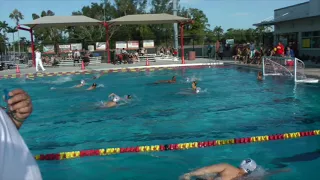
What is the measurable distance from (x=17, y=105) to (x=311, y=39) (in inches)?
1022

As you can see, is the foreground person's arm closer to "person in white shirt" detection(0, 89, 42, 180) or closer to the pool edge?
"person in white shirt" detection(0, 89, 42, 180)

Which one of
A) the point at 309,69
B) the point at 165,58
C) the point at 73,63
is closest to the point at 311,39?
the point at 309,69

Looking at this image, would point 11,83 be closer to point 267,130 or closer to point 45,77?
point 45,77

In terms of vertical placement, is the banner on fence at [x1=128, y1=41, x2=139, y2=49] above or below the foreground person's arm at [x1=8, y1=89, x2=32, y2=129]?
above

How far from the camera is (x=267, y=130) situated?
839cm

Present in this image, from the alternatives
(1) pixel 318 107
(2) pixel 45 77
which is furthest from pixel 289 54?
(2) pixel 45 77

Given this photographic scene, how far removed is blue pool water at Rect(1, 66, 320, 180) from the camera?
644cm

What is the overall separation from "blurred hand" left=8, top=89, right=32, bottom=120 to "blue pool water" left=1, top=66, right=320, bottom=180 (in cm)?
473

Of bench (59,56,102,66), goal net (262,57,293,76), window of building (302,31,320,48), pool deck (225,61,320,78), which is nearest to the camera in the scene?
pool deck (225,61,320,78)

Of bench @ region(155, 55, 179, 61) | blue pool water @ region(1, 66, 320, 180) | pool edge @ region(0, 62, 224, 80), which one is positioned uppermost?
bench @ region(155, 55, 179, 61)

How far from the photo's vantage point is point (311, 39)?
24.5 m

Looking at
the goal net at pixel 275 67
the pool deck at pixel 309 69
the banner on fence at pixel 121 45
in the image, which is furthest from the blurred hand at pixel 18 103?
the banner on fence at pixel 121 45

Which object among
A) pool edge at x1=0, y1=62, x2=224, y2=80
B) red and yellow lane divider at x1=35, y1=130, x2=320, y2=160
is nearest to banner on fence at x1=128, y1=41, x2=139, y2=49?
pool edge at x1=0, y1=62, x2=224, y2=80

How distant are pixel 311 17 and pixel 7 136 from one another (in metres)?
24.6
